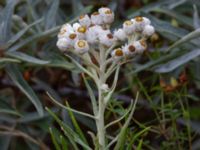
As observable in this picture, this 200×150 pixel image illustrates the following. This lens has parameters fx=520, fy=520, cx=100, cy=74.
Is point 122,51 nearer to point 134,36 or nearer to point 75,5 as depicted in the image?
point 134,36

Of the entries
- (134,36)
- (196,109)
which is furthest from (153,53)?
(134,36)

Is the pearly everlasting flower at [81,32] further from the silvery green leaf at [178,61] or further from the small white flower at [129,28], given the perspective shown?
the silvery green leaf at [178,61]

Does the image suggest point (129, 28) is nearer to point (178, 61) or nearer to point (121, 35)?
point (121, 35)

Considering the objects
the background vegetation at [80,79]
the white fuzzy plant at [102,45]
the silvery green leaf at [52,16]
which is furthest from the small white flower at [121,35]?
the silvery green leaf at [52,16]

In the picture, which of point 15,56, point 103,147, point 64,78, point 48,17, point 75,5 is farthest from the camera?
point 64,78

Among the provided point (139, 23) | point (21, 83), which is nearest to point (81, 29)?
point (139, 23)

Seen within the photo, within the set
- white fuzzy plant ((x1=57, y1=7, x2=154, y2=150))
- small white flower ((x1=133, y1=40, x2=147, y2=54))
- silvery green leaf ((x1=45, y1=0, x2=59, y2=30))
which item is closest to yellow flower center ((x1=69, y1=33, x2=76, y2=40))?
white fuzzy plant ((x1=57, y1=7, x2=154, y2=150))

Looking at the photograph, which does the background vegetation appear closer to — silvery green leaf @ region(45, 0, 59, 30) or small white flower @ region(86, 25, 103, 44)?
silvery green leaf @ region(45, 0, 59, 30)

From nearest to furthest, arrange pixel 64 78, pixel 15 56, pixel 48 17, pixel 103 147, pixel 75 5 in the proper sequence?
1. pixel 103 147
2. pixel 15 56
3. pixel 48 17
4. pixel 75 5
5. pixel 64 78

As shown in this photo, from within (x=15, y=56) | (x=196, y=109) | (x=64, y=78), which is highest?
(x=15, y=56)
